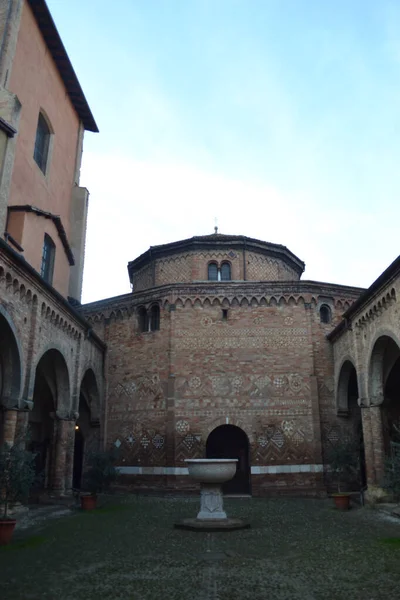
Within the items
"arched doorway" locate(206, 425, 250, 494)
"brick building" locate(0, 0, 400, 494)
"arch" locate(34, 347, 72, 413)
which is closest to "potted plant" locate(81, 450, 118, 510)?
"brick building" locate(0, 0, 400, 494)

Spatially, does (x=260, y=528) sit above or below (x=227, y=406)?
Answer: below

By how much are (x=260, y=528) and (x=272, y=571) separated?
3815 mm

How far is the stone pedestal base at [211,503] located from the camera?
11.2 meters

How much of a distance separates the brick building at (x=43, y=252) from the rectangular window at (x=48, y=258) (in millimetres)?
39

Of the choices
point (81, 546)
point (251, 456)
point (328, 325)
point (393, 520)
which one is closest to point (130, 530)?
point (81, 546)

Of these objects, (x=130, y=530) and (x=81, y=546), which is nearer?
(x=81, y=546)

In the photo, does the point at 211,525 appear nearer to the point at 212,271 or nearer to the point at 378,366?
the point at 378,366

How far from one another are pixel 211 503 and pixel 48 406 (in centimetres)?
937

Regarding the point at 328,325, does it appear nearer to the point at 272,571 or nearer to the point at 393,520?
the point at 393,520

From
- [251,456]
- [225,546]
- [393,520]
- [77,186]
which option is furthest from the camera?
[77,186]

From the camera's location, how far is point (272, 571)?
701cm

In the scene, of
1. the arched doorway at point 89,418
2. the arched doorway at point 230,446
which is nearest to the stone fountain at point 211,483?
the arched doorway at point 230,446

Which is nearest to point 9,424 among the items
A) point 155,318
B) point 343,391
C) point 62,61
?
point 155,318

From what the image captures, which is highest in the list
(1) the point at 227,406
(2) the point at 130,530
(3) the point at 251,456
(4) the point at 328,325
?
(4) the point at 328,325
